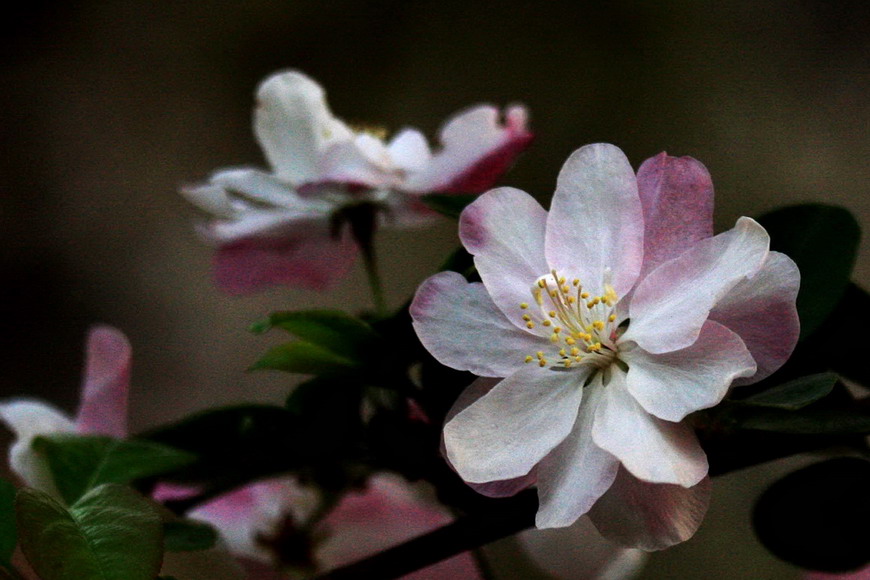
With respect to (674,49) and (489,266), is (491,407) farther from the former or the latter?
(674,49)

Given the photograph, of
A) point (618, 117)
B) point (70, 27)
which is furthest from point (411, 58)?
point (70, 27)

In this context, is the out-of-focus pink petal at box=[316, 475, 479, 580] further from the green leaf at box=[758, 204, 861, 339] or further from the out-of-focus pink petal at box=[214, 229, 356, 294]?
the green leaf at box=[758, 204, 861, 339]

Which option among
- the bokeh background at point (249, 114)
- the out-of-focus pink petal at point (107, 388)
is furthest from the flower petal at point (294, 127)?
the bokeh background at point (249, 114)

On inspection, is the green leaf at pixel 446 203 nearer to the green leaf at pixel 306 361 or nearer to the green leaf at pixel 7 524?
the green leaf at pixel 306 361

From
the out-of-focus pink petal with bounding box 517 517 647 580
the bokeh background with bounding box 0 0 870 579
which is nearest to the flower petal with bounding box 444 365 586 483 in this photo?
the out-of-focus pink petal with bounding box 517 517 647 580

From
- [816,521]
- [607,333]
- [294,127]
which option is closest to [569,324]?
[607,333]

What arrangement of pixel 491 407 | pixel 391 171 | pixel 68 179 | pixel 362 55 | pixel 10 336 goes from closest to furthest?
pixel 491 407 → pixel 391 171 → pixel 10 336 → pixel 68 179 → pixel 362 55
